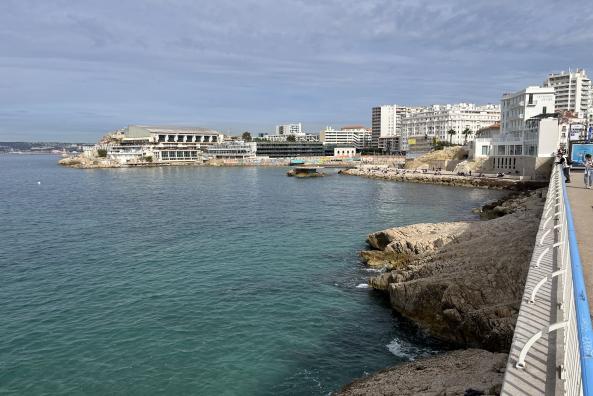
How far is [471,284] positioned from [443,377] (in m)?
5.33

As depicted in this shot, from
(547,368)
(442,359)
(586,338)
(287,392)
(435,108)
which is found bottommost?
(287,392)

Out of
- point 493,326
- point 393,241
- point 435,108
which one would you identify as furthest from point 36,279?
point 435,108

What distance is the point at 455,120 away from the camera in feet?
546

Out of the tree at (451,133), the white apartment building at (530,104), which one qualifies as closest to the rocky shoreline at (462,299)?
the white apartment building at (530,104)

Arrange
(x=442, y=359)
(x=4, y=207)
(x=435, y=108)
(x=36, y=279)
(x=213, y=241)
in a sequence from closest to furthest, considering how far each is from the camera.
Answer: (x=442, y=359)
(x=36, y=279)
(x=213, y=241)
(x=4, y=207)
(x=435, y=108)

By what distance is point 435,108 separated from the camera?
183000 mm

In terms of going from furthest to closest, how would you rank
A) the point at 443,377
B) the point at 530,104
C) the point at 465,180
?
the point at 530,104 < the point at 465,180 < the point at 443,377

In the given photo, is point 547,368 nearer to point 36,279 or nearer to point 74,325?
point 74,325

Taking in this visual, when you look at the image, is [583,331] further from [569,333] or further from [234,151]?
[234,151]

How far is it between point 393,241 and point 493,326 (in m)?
13.6

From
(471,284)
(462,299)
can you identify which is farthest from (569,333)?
(471,284)

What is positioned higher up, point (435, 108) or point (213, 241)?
point (435, 108)

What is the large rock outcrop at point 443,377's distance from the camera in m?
9.76

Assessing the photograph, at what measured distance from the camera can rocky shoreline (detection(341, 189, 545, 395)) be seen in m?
11.2
